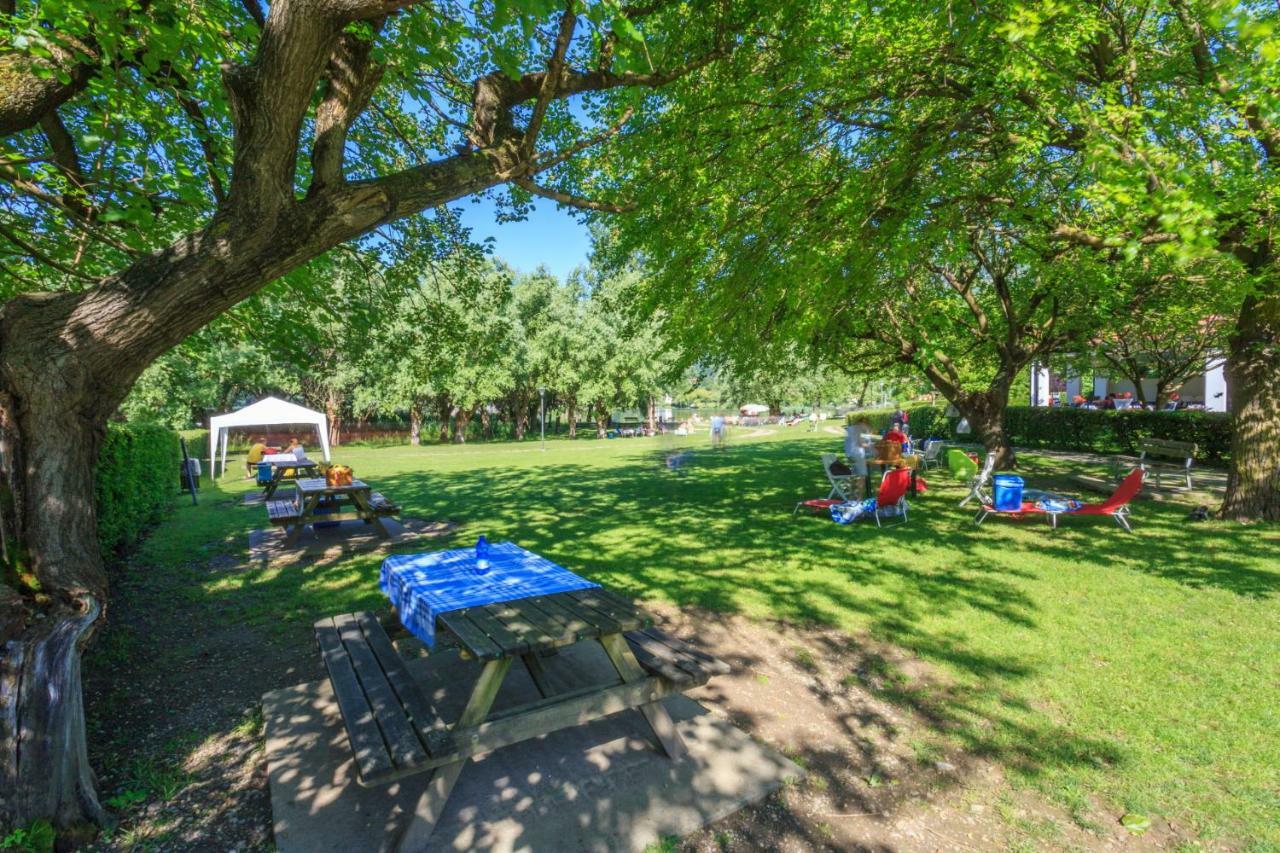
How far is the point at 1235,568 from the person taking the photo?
21.9 ft

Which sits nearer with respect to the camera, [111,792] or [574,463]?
[111,792]

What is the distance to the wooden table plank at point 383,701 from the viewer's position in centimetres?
257

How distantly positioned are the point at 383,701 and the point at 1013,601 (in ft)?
18.0

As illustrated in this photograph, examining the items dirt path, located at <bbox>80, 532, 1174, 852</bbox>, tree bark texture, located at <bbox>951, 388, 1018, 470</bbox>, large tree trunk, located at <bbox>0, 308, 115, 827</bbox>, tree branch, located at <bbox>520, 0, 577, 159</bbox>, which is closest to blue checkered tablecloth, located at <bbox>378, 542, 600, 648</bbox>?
dirt path, located at <bbox>80, 532, 1174, 852</bbox>

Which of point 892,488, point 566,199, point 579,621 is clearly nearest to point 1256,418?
point 892,488

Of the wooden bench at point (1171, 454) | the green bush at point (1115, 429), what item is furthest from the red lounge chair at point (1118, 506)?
the green bush at point (1115, 429)

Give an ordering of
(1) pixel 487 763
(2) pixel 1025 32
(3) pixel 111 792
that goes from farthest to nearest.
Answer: (2) pixel 1025 32, (1) pixel 487 763, (3) pixel 111 792

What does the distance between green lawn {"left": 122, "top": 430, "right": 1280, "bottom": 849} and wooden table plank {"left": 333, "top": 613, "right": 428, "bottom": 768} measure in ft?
6.48

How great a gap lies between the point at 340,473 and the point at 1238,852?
31.1 feet

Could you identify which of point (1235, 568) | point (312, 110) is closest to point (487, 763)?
point (312, 110)

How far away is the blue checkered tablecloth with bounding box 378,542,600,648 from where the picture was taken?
346 centimetres

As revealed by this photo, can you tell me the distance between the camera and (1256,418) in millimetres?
8773

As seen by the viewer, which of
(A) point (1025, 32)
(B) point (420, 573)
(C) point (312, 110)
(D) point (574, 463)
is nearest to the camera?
(B) point (420, 573)

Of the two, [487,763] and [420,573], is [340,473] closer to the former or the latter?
[420,573]
